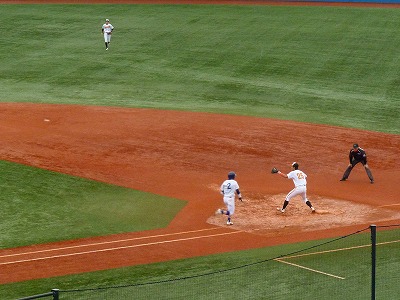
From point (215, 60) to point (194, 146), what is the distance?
15846 mm

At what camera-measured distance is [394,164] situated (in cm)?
3156

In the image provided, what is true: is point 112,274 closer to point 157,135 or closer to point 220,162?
point 220,162

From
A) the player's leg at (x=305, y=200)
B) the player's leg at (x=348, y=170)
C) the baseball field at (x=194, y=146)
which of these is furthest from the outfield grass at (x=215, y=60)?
the player's leg at (x=305, y=200)

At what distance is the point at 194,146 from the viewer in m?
32.4

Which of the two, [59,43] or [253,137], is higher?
[59,43]

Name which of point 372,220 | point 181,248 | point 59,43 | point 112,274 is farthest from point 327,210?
point 59,43

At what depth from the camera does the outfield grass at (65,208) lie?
78.9 feet

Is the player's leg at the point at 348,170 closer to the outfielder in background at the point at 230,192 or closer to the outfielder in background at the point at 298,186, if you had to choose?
the outfielder in background at the point at 298,186

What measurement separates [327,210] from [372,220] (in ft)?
4.98

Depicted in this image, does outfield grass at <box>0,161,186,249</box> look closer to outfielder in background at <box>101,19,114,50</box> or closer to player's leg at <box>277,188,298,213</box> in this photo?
player's leg at <box>277,188,298,213</box>

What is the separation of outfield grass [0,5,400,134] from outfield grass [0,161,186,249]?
11437 mm

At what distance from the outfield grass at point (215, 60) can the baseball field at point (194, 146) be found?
0.17 metres

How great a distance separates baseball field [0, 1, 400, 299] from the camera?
2038cm

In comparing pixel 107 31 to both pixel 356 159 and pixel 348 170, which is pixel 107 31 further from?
pixel 356 159
